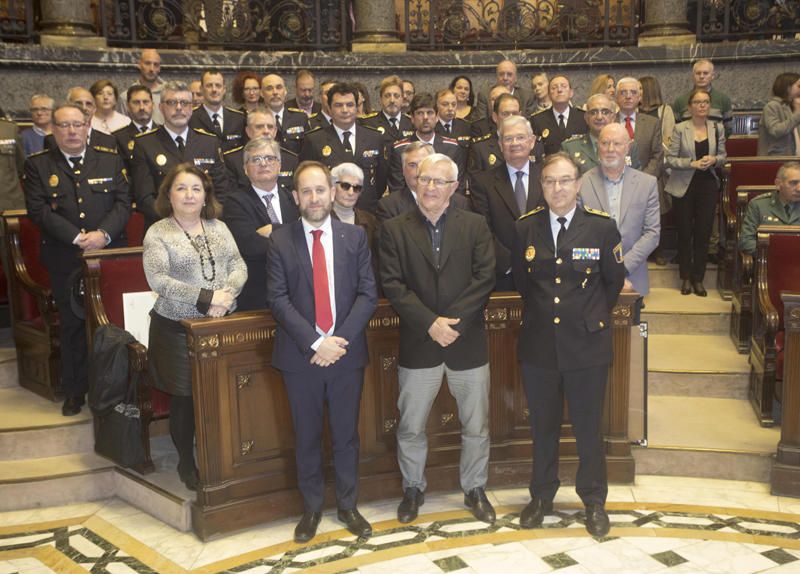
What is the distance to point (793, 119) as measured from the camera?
687 cm

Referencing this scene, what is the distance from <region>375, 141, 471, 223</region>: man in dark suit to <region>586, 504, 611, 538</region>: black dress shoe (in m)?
1.55

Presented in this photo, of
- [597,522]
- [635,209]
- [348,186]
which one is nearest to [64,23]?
[348,186]

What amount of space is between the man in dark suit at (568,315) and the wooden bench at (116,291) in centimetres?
182

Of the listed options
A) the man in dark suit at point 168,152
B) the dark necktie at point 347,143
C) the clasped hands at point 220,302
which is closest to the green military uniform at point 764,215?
the dark necktie at point 347,143

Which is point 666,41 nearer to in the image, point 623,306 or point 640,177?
point 640,177

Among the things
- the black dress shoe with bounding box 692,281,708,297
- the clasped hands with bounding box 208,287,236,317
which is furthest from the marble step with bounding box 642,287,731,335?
the clasped hands with bounding box 208,287,236,317

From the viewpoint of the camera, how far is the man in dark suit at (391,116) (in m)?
6.09

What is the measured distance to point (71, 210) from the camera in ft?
16.0

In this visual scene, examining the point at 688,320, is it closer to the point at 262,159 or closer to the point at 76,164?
the point at 262,159

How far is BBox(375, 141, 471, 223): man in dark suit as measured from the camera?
4.49 meters

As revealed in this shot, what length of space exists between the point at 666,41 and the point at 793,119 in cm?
235

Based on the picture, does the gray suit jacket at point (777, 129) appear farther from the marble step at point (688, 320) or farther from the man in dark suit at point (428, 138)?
the man in dark suit at point (428, 138)

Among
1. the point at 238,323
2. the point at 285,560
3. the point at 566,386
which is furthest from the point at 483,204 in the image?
the point at 285,560

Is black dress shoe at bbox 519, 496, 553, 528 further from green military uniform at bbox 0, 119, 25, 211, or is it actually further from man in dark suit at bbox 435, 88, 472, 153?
green military uniform at bbox 0, 119, 25, 211
